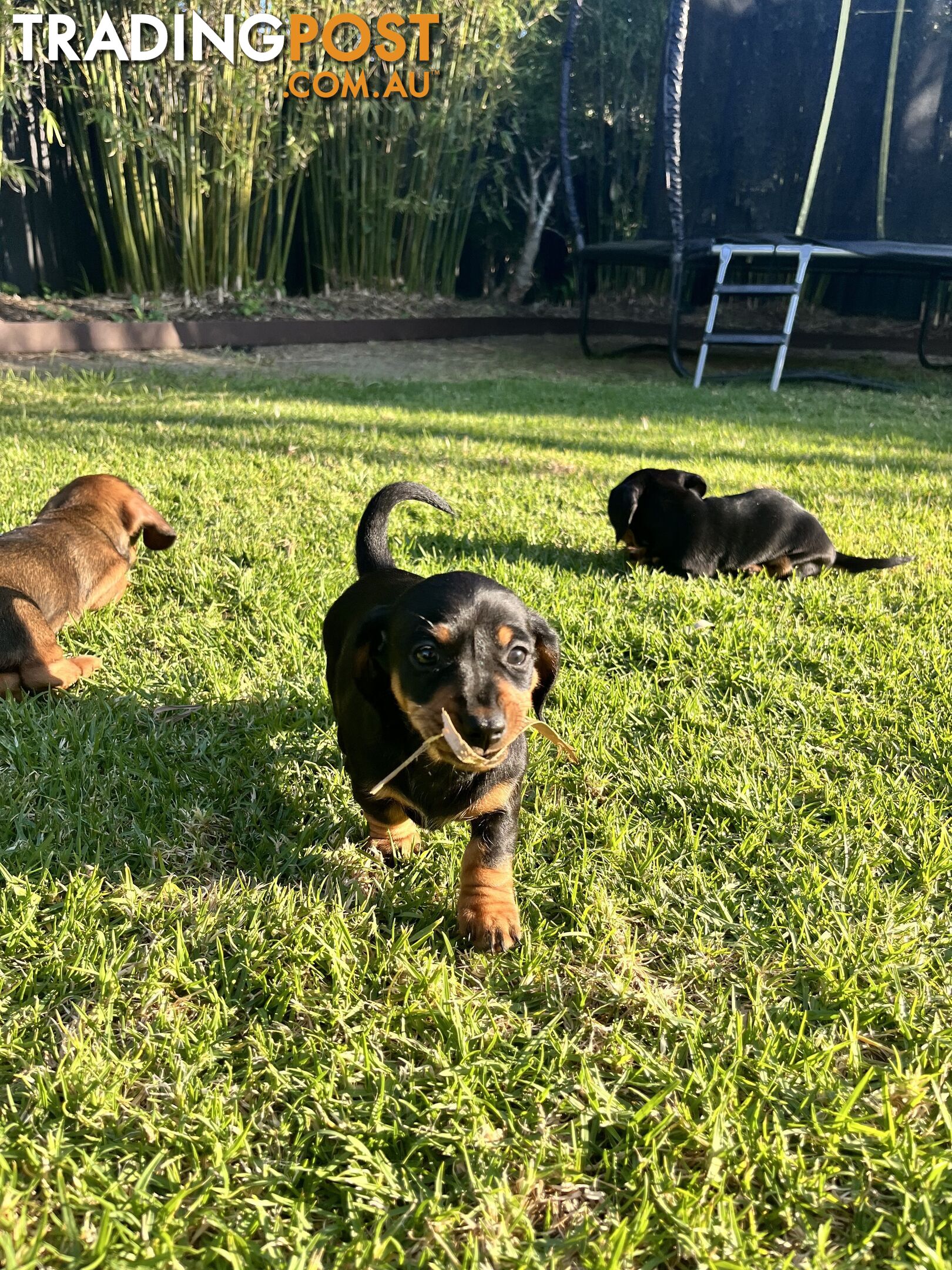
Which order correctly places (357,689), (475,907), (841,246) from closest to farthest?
(475,907)
(357,689)
(841,246)

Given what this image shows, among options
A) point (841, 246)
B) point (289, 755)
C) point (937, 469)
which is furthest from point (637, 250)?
point (289, 755)

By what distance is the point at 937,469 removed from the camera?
565 centimetres

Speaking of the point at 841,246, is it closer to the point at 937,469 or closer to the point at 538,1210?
the point at 937,469

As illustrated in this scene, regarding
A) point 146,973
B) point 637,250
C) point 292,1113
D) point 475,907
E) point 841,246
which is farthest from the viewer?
point 637,250

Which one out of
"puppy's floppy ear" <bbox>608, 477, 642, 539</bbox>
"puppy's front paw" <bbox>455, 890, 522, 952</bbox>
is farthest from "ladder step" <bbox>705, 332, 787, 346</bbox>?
"puppy's front paw" <bbox>455, 890, 522, 952</bbox>

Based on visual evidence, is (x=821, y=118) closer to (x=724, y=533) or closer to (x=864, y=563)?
(x=864, y=563)

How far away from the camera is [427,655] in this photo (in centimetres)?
168

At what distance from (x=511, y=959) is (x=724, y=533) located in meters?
2.41

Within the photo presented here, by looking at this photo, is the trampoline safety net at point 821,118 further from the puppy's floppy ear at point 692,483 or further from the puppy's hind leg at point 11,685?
the puppy's hind leg at point 11,685

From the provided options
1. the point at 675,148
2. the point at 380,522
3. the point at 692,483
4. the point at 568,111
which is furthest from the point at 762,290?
the point at 380,522

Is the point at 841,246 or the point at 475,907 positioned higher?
the point at 841,246

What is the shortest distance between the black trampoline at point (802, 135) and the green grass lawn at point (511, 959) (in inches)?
304

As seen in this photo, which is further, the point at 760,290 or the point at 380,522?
the point at 760,290

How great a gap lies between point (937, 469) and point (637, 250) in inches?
232
